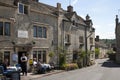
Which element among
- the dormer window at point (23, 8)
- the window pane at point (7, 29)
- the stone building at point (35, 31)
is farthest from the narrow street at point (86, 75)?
the dormer window at point (23, 8)

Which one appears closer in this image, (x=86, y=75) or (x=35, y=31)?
(x=86, y=75)

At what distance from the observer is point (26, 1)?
28.2m

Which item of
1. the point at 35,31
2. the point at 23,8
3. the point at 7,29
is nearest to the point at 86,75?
the point at 35,31

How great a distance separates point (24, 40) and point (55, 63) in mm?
7149

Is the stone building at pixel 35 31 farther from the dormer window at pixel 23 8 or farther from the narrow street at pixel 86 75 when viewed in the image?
the narrow street at pixel 86 75

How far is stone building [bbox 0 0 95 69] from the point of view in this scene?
2539cm

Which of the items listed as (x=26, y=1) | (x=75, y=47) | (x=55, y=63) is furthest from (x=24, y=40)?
(x=75, y=47)

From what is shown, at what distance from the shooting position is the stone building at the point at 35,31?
25.4m

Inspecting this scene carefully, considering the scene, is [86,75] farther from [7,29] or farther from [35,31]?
[7,29]

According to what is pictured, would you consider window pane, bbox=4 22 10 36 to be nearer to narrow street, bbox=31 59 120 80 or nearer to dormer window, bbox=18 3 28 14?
dormer window, bbox=18 3 28 14

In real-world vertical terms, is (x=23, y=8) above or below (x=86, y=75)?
above

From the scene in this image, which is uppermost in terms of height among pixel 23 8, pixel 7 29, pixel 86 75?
pixel 23 8

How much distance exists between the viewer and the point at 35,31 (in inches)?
1177

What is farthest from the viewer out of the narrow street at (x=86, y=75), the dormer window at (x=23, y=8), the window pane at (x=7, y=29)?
the dormer window at (x=23, y=8)
